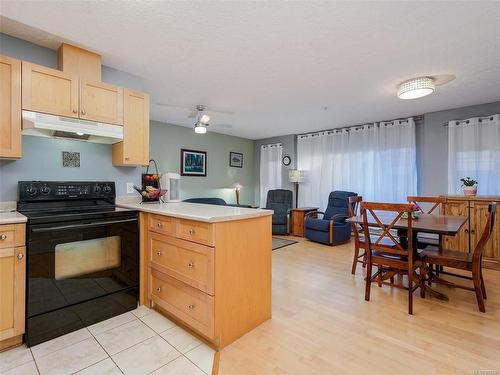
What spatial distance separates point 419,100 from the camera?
12.1 ft

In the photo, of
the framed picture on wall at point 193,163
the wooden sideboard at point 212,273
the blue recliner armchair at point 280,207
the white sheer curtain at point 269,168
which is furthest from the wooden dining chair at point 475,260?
the framed picture on wall at point 193,163

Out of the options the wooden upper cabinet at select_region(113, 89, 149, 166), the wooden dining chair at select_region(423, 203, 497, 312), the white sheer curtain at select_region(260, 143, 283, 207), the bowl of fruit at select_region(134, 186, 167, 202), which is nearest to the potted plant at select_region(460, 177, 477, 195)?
the wooden dining chair at select_region(423, 203, 497, 312)

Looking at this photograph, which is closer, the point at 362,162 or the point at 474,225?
the point at 474,225

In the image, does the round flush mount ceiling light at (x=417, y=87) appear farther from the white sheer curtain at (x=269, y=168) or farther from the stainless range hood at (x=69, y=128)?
the white sheer curtain at (x=269, y=168)

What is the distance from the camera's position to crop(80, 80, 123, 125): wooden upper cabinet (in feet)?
7.37

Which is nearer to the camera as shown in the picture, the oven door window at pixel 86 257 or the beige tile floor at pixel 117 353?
the beige tile floor at pixel 117 353

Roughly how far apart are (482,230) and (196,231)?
13.0 ft

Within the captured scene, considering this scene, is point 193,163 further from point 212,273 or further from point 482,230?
point 482,230

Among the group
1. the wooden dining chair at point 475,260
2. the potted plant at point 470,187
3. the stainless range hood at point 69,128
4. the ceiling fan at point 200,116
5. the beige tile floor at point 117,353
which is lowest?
the beige tile floor at point 117,353

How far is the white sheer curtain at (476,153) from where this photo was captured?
3723 millimetres

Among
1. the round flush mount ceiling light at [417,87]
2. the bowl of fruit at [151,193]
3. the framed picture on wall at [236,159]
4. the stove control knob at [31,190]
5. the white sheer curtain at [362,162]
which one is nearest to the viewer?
the stove control knob at [31,190]

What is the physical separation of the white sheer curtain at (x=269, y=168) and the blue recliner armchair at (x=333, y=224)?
163 cm

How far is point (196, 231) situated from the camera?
1.80 m

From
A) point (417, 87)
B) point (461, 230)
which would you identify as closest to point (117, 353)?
point (417, 87)
